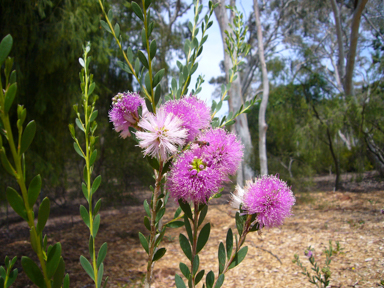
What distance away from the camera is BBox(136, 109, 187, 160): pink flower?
2.02ft

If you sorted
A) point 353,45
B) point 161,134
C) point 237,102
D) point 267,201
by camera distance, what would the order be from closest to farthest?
1. point 161,134
2. point 267,201
3. point 353,45
4. point 237,102

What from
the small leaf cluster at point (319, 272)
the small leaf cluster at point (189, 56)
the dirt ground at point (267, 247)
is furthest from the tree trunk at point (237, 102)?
the small leaf cluster at point (189, 56)

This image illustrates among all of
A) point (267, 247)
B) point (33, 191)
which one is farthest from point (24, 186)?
point (267, 247)

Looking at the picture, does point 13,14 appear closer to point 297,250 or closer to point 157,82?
point 157,82

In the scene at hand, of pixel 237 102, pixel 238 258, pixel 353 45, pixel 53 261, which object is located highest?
pixel 353 45

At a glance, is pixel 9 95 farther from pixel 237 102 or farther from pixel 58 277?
pixel 237 102

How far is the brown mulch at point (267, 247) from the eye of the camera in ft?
8.35

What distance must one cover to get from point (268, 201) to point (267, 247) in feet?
10.1

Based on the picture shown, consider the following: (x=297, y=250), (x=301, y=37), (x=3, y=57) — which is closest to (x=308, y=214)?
(x=297, y=250)

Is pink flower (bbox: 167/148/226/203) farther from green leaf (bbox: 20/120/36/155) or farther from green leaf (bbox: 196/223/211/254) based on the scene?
green leaf (bbox: 20/120/36/155)

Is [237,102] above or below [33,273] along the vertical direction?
above

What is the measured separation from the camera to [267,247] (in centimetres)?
346

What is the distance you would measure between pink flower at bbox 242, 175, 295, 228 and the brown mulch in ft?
6.34

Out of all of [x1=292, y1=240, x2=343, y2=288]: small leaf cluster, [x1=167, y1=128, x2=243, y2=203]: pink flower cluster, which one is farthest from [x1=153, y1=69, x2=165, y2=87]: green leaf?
[x1=292, y1=240, x2=343, y2=288]: small leaf cluster
